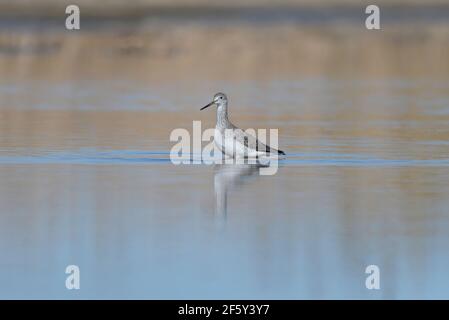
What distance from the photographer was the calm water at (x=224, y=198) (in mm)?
8406

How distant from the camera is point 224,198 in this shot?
1134cm

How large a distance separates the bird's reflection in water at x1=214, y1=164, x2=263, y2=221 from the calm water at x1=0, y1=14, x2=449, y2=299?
2 centimetres

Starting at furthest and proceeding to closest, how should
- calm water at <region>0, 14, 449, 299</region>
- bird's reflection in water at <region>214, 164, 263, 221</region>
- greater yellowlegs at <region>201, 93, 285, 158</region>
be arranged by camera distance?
1. greater yellowlegs at <region>201, 93, 285, 158</region>
2. bird's reflection in water at <region>214, 164, 263, 221</region>
3. calm water at <region>0, 14, 449, 299</region>

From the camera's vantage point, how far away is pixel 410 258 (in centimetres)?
888

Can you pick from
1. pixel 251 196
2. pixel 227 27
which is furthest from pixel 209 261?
pixel 227 27

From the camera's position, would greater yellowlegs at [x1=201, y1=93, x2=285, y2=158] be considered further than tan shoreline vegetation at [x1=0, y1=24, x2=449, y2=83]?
No

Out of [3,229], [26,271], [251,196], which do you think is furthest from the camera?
[251,196]

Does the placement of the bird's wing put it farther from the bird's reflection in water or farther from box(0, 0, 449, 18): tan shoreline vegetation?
box(0, 0, 449, 18): tan shoreline vegetation

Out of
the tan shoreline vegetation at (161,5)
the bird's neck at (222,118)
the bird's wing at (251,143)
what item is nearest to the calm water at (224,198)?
the bird's wing at (251,143)

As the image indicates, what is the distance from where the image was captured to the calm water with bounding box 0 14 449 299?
841 centimetres

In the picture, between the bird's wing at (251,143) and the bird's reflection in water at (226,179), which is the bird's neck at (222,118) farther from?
the bird's reflection in water at (226,179)

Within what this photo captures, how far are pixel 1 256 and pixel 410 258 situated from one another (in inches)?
114

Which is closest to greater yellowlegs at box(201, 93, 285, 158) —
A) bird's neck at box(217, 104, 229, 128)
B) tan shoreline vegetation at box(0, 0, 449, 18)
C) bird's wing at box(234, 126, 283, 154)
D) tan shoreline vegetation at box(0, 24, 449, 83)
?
bird's wing at box(234, 126, 283, 154)

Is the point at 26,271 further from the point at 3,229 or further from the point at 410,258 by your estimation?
the point at 410,258
